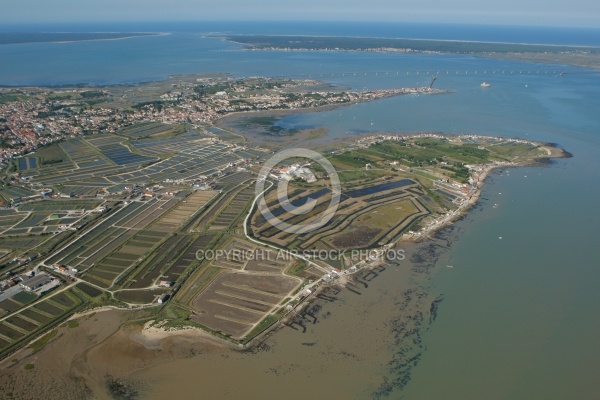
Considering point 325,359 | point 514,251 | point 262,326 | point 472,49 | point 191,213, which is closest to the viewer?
point 325,359

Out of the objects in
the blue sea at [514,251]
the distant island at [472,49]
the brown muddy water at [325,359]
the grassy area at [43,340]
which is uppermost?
the distant island at [472,49]

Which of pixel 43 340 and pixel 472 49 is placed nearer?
pixel 43 340

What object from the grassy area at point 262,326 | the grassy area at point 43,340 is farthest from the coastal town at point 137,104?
the grassy area at point 262,326

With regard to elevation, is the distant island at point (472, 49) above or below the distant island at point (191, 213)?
above

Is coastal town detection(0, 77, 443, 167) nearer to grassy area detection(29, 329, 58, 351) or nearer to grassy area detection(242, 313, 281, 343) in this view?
grassy area detection(29, 329, 58, 351)

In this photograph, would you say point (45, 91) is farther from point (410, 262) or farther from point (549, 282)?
point (549, 282)

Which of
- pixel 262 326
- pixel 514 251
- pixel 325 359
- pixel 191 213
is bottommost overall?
pixel 325 359

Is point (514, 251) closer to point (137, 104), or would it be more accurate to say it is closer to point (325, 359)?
point (325, 359)

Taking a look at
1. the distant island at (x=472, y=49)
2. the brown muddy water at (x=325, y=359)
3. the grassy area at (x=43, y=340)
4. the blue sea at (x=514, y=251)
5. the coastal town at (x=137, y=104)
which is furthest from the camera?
the distant island at (x=472, y=49)

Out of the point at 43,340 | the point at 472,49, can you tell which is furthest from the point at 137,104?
the point at 472,49

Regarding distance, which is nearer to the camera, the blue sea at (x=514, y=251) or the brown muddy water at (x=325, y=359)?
the brown muddy water at (x=325, y=359)

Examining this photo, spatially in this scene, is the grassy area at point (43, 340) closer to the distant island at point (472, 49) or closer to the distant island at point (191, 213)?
the distant island at point (191, 213)
